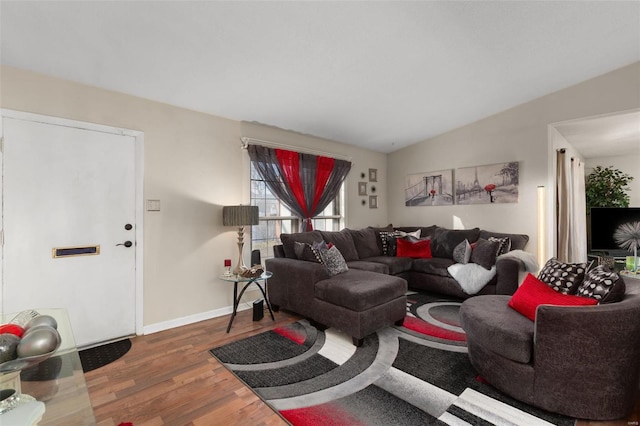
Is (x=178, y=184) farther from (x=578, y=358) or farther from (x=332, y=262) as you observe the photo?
(x=578, y=358)

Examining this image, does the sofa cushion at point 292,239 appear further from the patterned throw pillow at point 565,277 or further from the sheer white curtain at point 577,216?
the sheer white curtain at point 577,216

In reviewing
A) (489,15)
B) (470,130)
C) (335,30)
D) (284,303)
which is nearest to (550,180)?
(470,130)

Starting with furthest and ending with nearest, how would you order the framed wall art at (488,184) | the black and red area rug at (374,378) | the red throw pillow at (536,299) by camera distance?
the framed wall art at (488,184), the red throw pillow at (536,299), the black and red area rug at (374,378)

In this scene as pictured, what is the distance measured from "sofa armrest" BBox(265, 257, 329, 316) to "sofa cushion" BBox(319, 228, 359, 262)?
799mm

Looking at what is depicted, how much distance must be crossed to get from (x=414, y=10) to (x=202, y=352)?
311 cm

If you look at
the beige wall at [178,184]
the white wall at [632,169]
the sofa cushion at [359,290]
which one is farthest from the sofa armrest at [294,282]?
the white wall at [632,169]

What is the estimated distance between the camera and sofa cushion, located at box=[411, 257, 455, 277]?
3.86 meters

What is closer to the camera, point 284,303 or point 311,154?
point 284,303

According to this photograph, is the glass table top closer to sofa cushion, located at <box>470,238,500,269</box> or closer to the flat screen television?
sofa cushion, located at <box>470,238,500,269</box>

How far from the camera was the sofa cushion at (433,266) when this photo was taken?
12.7ft

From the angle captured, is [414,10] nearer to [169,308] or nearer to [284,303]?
[284,303]

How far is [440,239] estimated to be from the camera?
436 cm

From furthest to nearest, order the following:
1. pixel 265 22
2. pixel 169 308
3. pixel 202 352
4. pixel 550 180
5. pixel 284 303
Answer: pixel 550 180 → pixel 284 303 → pixel 169 308 → pixel 202 352 → pixel 265 22

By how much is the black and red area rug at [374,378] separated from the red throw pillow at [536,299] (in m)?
0.55
